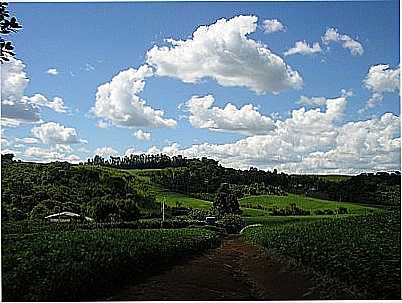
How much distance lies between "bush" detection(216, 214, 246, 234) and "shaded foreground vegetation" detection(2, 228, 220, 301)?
1700mm

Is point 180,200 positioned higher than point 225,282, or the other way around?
point 180,200

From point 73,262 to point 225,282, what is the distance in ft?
7.08

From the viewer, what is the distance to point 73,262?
6.84 metres

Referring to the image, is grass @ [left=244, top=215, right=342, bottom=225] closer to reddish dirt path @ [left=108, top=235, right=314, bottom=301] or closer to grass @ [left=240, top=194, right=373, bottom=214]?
grass @ [left=240, top=194, right=373, bottom=214]

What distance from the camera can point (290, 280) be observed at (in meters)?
7.91

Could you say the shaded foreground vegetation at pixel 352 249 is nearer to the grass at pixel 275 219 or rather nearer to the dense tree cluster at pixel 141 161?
the grass at pixel 275 219

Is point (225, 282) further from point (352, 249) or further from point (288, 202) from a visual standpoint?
point (288, 202)

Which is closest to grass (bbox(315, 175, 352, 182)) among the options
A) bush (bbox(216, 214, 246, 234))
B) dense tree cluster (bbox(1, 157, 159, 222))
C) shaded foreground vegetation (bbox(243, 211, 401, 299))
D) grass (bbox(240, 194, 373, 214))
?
grass (bbox(240, 194, 373, 214))

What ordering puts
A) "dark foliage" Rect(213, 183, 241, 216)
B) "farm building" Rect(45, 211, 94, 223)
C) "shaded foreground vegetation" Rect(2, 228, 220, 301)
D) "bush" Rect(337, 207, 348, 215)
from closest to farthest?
"shaded foreground vegetation" Rect(2, 228, 220, 301) < "bush" Rect(337, 207, 348, 215) < "farm building" Rect(45, 211, 94, 223) < "dark foliage" Rect(213, 183, 241, 216)

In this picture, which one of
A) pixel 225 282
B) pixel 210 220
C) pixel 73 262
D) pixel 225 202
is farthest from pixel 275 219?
pixel 73 262

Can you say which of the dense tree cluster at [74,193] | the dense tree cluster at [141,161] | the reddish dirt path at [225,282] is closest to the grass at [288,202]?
the reddish dirt path at [225,282]

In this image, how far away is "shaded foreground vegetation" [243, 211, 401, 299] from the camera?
22.2 ft

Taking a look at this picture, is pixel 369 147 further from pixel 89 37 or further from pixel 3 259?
pixel 3 259

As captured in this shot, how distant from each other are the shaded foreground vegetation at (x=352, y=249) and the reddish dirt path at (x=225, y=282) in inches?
12.6
